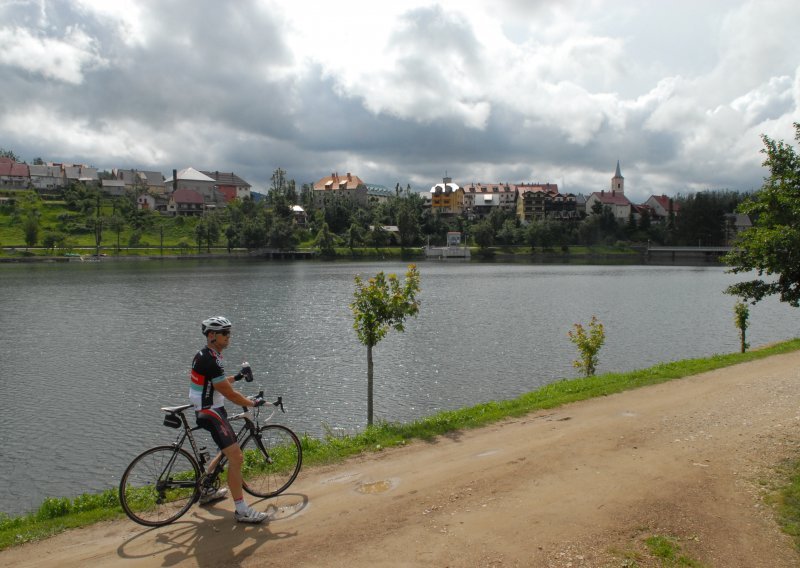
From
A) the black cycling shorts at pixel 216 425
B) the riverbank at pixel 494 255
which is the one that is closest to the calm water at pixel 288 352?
the black cycling shorts at pixel 216 425

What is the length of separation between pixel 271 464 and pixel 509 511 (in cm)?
465

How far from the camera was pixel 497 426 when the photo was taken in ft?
47.7

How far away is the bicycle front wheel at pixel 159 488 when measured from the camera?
9.27 meters

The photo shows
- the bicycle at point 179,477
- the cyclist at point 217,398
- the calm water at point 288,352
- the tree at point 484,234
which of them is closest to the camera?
the cyclist at point 217,398

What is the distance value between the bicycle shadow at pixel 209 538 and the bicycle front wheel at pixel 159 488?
9.2 inches

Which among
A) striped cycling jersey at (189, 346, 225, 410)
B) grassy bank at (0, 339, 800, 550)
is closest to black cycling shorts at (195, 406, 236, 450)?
striped cycling jersey at (189, 346, 225, 410)

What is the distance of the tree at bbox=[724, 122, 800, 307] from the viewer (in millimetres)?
11891

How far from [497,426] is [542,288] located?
68.8 metres

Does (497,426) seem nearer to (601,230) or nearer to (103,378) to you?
(103,378)

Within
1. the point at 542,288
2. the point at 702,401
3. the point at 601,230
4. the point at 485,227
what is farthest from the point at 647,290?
the point at 601,230

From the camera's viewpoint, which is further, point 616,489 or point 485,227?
point 485,227

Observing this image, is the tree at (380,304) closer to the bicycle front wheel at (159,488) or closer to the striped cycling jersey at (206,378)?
the bicycle front wheel at (159,488)

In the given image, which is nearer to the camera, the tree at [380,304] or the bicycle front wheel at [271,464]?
the bicycle front wheel at [271,464]

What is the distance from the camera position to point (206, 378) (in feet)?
29.6
